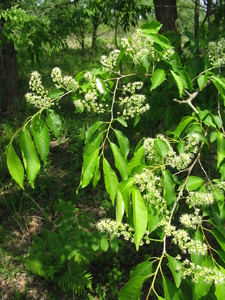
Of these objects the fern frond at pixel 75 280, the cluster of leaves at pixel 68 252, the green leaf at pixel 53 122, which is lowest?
the fern frond at pixel 75 280

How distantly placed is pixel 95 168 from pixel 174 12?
9.99 feet

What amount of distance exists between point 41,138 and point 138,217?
0.48 m

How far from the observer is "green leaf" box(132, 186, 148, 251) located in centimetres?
81

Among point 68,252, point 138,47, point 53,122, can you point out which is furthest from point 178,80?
point 68,252

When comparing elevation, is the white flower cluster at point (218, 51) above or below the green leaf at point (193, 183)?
above

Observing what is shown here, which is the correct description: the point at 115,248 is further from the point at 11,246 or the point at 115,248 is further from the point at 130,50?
the point at 130,50

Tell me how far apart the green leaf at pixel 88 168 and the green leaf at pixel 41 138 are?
0.51 ft

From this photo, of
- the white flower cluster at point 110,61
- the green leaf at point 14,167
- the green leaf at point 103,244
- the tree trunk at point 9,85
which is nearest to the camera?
the green leaf at point 14,167

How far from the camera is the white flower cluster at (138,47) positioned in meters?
1.19

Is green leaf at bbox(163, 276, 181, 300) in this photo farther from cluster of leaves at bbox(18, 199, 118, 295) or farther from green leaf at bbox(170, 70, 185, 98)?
cluster of leaves at bbox(18, 199, 118, 295)

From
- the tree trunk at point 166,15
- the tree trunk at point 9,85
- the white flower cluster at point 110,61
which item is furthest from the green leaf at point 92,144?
the tree trunk at point 9,85

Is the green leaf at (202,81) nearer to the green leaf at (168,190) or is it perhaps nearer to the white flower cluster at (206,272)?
the green leaf at (168,190)

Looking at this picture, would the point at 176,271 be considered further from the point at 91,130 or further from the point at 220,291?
the point at 91,130

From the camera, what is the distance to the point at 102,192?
342cm
